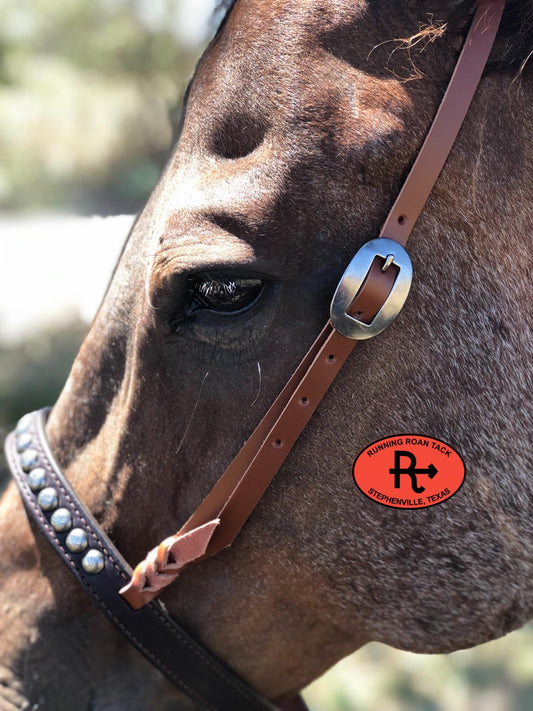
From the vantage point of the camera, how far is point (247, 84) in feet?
5.26

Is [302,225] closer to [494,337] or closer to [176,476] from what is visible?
[494,337]

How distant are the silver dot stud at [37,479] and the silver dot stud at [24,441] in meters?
0.10

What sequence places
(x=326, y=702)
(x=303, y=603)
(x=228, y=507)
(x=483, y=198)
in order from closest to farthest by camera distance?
1. (x=483, y=198)
2. (x=228, y=507)
3. (x=303, y=603)
4. (x=326, y=702)

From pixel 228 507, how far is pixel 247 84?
0.90m

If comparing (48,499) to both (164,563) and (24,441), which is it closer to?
(24,441)

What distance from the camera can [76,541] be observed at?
70.0 inches

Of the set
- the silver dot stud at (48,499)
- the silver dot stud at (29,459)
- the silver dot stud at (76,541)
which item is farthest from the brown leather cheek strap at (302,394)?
the silver dot stud at (29,459)

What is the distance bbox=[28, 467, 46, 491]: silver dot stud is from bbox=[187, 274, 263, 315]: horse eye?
630 mm

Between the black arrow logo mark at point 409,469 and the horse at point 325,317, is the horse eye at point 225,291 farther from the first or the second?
the black arrow logo mark at point 409,469

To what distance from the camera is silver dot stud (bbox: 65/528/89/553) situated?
178cm

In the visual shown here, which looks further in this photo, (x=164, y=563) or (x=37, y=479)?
(x=37, y=479)

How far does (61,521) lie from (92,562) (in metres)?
0.12

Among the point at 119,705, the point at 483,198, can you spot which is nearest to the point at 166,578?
the point at 119,705

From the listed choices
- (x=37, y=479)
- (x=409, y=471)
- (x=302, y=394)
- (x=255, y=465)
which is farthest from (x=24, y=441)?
(x=409, y=471)
